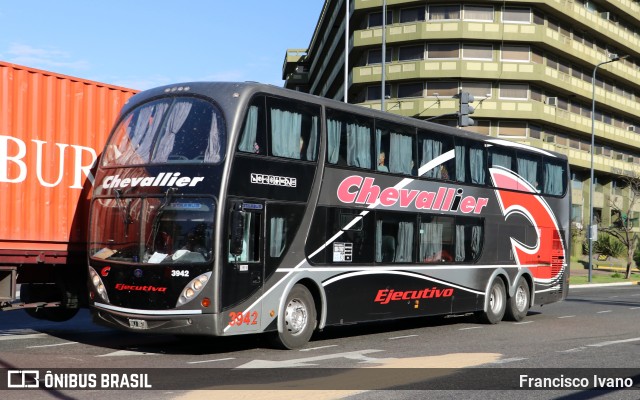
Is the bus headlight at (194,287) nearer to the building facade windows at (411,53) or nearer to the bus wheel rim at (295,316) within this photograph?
the bus wheel rim at (295,316)

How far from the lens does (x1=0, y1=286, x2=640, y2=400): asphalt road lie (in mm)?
9094

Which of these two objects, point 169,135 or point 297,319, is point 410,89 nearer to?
point 297,319

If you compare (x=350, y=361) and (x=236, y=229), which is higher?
(x=236, y=229)

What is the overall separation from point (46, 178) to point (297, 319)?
431cm

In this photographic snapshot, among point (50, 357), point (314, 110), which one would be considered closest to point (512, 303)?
point (314, 110)

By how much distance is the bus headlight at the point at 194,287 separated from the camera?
1134 centimetres

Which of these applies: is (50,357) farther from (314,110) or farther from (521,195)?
(521,195)

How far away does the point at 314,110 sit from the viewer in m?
13.4

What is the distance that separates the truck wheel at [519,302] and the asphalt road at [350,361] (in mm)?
1507

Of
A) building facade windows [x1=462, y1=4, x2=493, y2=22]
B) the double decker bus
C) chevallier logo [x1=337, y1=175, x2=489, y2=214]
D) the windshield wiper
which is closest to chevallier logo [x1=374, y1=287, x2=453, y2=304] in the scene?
the double decker bus

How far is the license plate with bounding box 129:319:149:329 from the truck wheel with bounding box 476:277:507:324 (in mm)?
8957

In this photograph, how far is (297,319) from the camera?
12867 mm

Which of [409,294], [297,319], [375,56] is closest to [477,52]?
[375,56]

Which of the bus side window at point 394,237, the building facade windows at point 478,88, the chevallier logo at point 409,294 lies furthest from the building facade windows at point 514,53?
the bus side window at point 394,237
